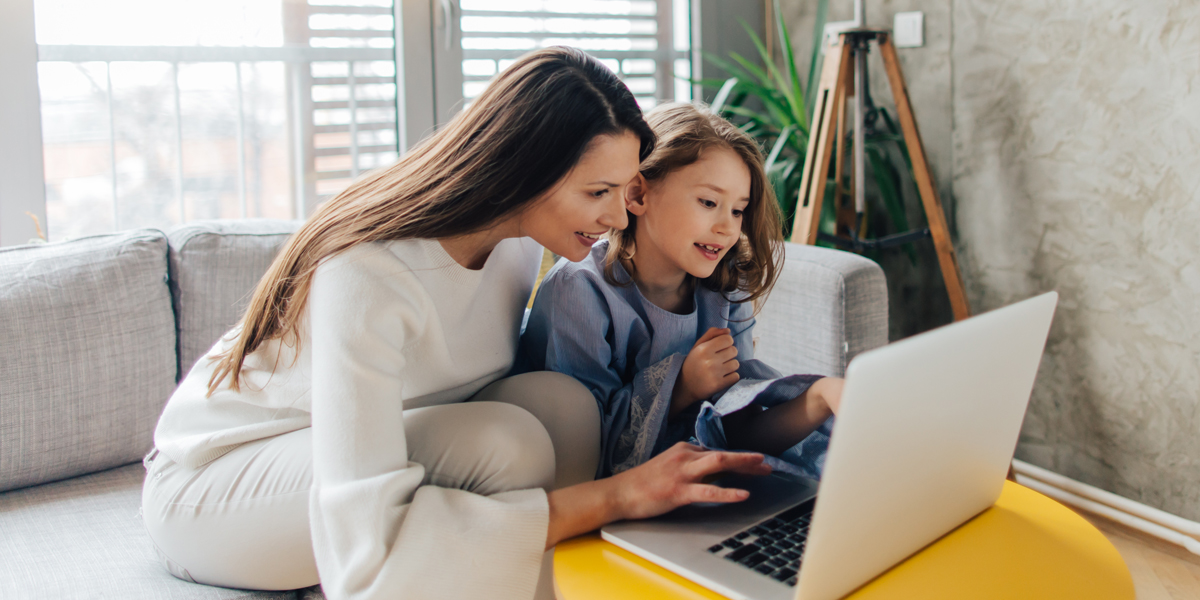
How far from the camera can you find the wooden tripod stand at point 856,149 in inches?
82.0

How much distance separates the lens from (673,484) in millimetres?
835

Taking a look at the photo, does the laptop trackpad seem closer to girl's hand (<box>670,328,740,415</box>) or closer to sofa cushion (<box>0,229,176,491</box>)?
girl's hand (<box>670,328,740,415</box>)

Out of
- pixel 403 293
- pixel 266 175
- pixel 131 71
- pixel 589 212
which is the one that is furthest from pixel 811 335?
pixel 131 71

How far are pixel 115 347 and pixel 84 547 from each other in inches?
14.7

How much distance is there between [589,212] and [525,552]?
1.29 ft

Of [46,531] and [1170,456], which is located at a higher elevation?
[46,531]

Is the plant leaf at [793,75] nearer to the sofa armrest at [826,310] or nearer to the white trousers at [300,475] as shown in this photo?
the sofa armrest at [826,310]

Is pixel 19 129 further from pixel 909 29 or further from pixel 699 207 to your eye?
pixel 909 29

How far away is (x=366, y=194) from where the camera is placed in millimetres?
1010

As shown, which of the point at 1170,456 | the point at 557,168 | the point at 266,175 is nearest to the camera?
the point at 557,168

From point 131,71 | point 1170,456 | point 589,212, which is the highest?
point 131,71

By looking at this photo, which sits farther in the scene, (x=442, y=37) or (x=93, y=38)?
(x=442, y=37)

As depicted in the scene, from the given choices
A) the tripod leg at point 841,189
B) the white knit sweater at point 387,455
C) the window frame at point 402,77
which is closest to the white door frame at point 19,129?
the window frame at point 402,77

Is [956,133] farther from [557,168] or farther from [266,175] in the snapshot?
[266,175]
